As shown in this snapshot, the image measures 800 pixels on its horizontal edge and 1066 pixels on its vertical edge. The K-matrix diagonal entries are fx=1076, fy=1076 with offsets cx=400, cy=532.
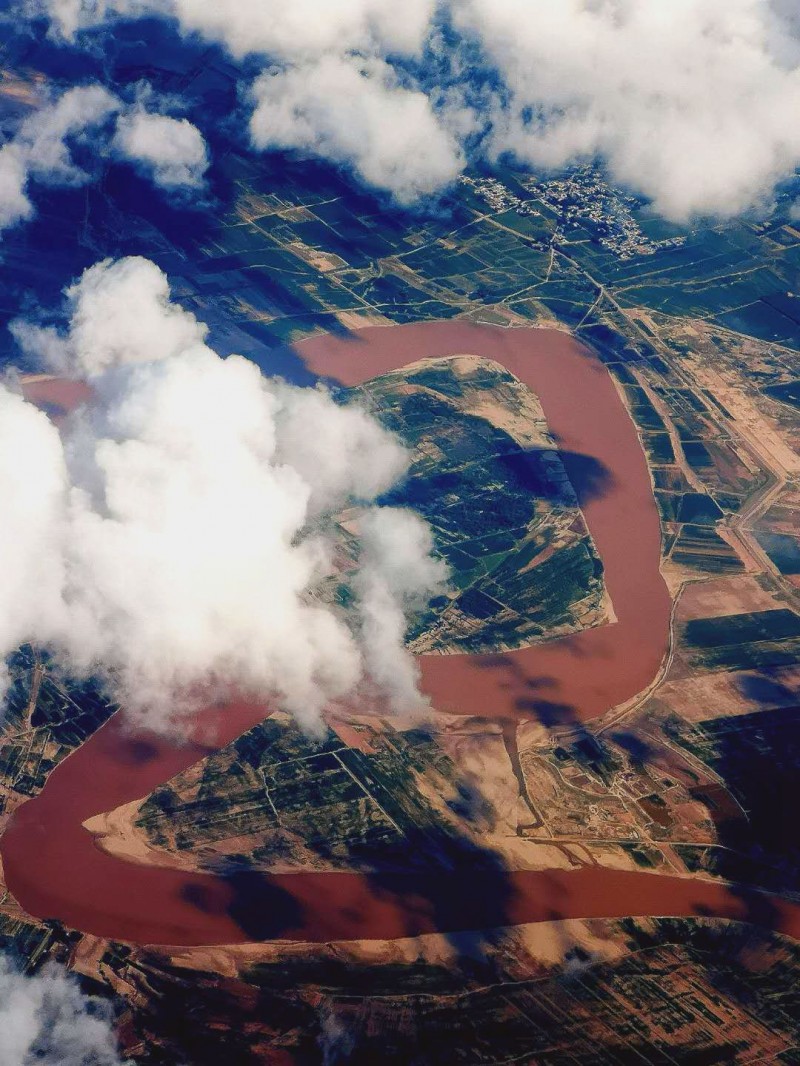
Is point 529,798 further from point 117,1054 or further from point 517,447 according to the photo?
point 517,447

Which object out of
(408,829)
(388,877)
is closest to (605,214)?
(408,829)

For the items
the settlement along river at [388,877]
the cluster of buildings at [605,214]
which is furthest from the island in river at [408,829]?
the cluster of buildings at [605,214]

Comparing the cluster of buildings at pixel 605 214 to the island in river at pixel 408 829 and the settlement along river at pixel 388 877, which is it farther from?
the island in river at pixel 408 829

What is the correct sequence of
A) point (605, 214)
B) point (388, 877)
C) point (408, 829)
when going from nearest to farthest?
point (388, 877)
point (408, 829)
point (605, 214)

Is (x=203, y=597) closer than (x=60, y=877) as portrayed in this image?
No

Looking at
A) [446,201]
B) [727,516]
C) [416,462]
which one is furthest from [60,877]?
[446,201]

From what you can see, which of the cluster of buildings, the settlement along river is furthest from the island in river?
the cluster of buildings

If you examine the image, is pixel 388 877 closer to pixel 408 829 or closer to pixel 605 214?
pixel 408 829

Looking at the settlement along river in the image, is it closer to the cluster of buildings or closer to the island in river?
the island in river
